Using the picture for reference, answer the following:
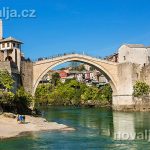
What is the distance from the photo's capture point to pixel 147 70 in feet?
209

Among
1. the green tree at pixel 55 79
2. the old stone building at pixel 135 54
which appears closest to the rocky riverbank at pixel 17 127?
the old stone building at pixel 135 54

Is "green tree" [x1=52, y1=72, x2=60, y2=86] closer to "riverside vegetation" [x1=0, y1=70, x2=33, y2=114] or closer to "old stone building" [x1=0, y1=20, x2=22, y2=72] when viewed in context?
"old stone building" [x1=0, y1=20, x2=22, y2=72]

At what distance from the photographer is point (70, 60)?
61.6 meters

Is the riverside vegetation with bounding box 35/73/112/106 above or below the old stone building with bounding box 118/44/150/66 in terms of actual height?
below

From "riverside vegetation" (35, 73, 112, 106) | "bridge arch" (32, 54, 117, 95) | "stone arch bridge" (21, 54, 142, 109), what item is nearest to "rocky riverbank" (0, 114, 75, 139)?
"bridge arch" (32, 54, 117, 95)

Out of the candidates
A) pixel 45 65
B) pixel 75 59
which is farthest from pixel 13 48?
pixel 75 59

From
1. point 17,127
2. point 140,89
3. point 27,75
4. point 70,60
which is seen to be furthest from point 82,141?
point 140,89

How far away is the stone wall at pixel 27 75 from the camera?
5453 centimetres

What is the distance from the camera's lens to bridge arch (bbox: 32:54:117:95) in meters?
57.2

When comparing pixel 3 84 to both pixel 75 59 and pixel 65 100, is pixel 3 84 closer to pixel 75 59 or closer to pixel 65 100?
pixel 75 59

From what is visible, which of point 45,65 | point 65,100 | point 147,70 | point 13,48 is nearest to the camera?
point 13,48

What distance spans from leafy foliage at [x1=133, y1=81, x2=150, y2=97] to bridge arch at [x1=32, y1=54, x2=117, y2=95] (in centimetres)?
402

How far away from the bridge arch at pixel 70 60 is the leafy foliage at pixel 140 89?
4020mm

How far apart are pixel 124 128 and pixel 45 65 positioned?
74.1 ft
